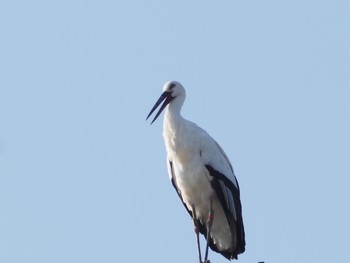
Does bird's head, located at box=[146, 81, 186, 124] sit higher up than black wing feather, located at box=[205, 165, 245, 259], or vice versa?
bird's head, located at box=[146, 81, 186, 124]

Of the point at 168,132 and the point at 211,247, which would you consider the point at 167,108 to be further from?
the point at 211,247

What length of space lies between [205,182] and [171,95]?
132 cm

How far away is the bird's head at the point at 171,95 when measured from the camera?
2298cm

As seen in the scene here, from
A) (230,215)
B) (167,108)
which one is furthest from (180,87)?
(230,215)

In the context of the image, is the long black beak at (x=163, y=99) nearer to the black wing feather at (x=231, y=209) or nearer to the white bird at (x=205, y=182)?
the white bird at (x=205, y=182)

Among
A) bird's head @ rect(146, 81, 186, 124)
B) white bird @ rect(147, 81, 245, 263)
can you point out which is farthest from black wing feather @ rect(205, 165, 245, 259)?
bird's head @ rect(146, 81, 186, 124)

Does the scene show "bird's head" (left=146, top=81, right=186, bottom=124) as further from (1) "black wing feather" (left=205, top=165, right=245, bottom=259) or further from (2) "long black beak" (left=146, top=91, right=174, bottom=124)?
(1) "black wing feather" (left=205, top=165, right=245, bottom=259)

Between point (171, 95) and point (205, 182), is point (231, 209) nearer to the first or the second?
point (205, 182)

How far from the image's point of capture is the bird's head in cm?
2298

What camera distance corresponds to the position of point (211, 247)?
898 inches

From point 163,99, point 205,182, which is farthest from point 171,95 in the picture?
point 205,182

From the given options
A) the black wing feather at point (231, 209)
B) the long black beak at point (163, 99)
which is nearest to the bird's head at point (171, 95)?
the long black beak at point (163, 99)

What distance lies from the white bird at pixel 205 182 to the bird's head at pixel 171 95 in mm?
157

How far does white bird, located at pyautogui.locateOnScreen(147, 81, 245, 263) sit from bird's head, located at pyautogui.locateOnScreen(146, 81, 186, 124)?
16 centimetres
